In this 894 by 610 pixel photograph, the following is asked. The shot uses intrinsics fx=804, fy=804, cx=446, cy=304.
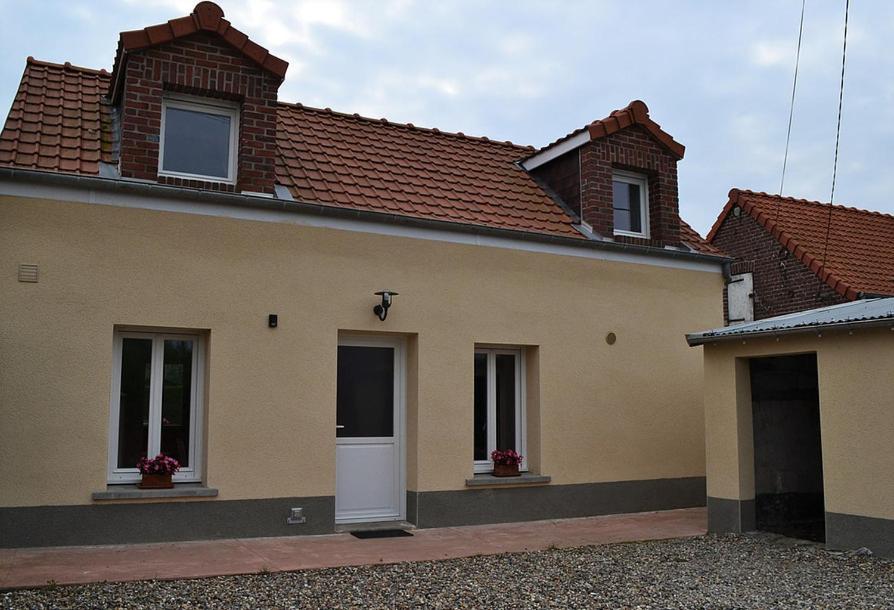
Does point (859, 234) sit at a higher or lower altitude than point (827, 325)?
higher

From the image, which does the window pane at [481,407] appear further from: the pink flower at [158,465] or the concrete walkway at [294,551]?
the pink flower at [158,465]

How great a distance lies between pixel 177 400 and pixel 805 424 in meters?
7.40

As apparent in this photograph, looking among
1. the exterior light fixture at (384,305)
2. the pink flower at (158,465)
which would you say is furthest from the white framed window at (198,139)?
the pink flower at (158,465)

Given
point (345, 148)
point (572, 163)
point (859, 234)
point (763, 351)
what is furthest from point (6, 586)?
point (859, 234)

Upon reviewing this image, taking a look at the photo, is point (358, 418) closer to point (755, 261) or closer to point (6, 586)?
point (6, 586)

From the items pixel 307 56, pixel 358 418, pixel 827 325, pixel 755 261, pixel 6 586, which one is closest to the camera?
pixel 6 586

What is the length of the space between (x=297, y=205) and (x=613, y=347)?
15.3 ft

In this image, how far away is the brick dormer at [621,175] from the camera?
11.2m

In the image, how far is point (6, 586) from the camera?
19.6 ft

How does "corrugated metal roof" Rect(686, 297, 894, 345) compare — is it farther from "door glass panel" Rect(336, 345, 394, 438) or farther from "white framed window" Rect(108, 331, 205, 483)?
"white framed window" Rect(108, 331, 205, 483)

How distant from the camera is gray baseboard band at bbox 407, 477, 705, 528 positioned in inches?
368

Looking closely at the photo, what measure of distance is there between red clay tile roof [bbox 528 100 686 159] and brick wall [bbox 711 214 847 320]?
5.12 metres

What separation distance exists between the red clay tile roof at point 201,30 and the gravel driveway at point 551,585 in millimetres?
5435

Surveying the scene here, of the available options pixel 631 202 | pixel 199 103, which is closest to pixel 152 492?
pixel 199 103
